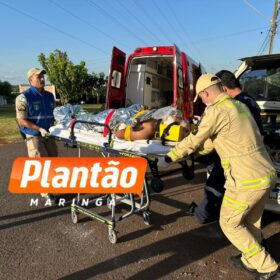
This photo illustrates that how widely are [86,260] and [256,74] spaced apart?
4.12 m

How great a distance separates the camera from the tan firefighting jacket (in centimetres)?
250

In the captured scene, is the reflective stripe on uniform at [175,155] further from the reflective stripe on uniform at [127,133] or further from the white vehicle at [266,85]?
the white vehicle at [266,85]

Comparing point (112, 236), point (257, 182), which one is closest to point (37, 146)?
point (112, 236)

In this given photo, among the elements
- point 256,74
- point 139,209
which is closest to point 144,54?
point 256,74

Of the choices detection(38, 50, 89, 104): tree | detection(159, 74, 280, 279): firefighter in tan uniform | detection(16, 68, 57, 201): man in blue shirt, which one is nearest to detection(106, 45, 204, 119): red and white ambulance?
detection(16, 68, 57, 201): man in blue shirt

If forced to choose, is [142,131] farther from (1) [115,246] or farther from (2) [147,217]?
(1) [115,246]

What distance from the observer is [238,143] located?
2.52 metres

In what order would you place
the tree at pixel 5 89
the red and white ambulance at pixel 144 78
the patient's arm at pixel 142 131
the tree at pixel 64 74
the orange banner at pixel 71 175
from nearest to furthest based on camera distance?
the orange banner at pixel 71 175 < the patient's arm at pixel 142 131 < the red and white ambulance at pixel 144 78 < the tree at pixel 64 74 < the tree at pixel 5 89

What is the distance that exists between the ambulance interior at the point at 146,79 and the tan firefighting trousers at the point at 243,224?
4850 mm

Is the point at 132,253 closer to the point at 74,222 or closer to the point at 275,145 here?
the point at 74,222

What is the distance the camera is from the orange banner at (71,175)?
3.05 metres

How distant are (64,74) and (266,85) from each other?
85.3 ft

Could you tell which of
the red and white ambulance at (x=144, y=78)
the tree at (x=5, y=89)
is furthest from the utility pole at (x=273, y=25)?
the tree at (x=5, y=89)

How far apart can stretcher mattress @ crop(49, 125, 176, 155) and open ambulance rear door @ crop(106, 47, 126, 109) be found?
109 inches
